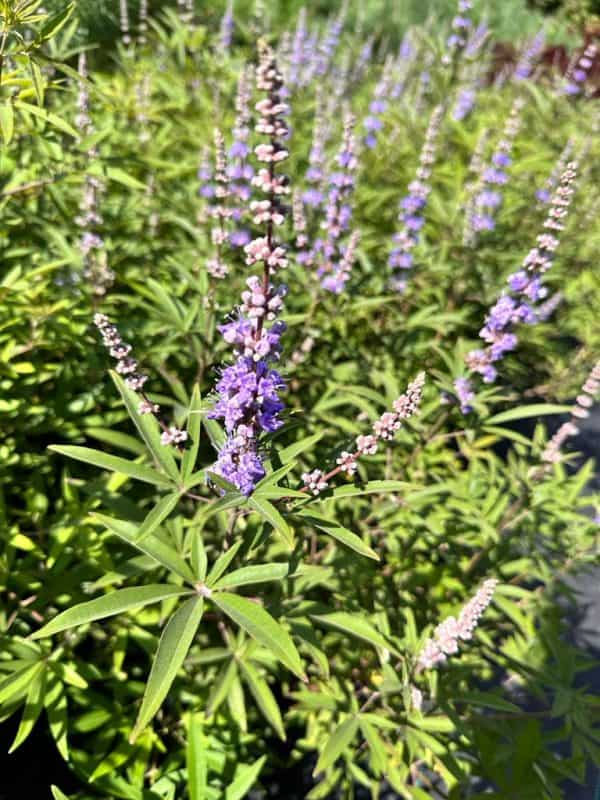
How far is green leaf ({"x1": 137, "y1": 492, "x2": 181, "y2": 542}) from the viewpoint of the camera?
1.50m

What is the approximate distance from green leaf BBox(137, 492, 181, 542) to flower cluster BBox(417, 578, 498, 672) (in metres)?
0.98

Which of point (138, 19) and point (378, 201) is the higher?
point (138, 19)

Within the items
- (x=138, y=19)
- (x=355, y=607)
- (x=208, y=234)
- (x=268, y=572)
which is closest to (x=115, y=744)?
(x=355, y=607)

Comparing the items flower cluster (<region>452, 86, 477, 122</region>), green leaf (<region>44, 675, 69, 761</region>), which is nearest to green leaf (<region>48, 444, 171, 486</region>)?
green leaf (<region>44, 675, 69, 761</region>)

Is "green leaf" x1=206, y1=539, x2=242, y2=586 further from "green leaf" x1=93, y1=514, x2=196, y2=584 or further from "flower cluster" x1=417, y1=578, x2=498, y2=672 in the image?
"flower cluster" x1=417, y1=578, x2=498, y2=672

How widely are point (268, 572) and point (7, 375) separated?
141 centimetres

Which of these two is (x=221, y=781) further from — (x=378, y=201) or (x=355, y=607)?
(x=378, y=201)

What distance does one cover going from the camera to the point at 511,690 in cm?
346

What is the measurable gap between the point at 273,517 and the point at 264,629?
265 mm

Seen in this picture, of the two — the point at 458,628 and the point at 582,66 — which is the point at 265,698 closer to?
the point at 458,628

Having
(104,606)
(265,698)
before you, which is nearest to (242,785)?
(265,698)

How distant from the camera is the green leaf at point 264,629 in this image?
1388 millimetres

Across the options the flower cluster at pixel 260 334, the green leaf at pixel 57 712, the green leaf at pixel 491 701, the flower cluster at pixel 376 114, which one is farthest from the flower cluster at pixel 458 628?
the flower cluster at pixel 376 114

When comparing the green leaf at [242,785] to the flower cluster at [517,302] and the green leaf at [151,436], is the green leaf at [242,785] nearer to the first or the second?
the green leaf at [151,436]
